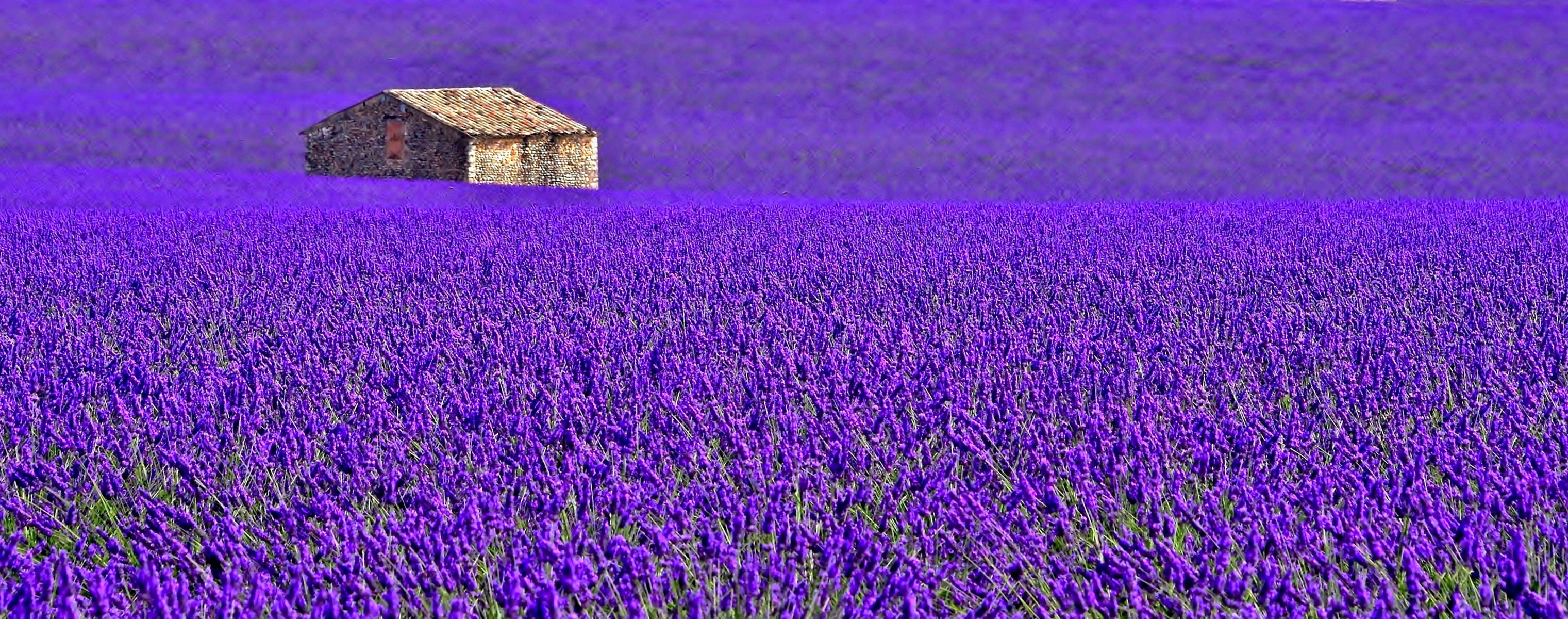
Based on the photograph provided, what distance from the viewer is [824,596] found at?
1571 millimetres

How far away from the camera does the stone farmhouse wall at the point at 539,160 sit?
1847 centimetres

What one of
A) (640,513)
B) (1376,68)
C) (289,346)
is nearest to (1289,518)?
(640,513)

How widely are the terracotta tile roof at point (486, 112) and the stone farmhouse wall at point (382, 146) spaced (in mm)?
108

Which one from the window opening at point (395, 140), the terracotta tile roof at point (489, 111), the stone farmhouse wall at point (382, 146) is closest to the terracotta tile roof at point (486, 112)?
the terracotta tile roof at point (489, 111)

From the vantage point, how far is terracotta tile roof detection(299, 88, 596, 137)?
730 inches

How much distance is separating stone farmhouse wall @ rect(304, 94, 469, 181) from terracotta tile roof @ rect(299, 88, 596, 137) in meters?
0.11

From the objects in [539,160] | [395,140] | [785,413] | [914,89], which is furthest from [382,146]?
[785,413]

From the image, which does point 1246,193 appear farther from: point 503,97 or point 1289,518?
point 1289,518

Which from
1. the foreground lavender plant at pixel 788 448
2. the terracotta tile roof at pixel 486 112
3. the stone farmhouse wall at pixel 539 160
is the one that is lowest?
the stone farmhouse wall at pixel 539 160

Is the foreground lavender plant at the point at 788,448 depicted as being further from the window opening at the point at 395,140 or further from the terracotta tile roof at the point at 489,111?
the window opening at the point at 395,140

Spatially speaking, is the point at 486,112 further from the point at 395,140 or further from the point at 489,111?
the point at 395,140

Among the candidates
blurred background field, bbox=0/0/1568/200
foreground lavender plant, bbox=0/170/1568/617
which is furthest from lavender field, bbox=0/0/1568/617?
blurred background field, bbox=0/0/1568/200

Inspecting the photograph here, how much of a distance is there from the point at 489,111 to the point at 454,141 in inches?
57.9

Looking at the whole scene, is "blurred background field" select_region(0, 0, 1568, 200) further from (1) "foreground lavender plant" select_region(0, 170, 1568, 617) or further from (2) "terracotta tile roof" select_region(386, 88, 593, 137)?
(1) "foreground lavender plant" select_region(0, 170, 1568, 617)
